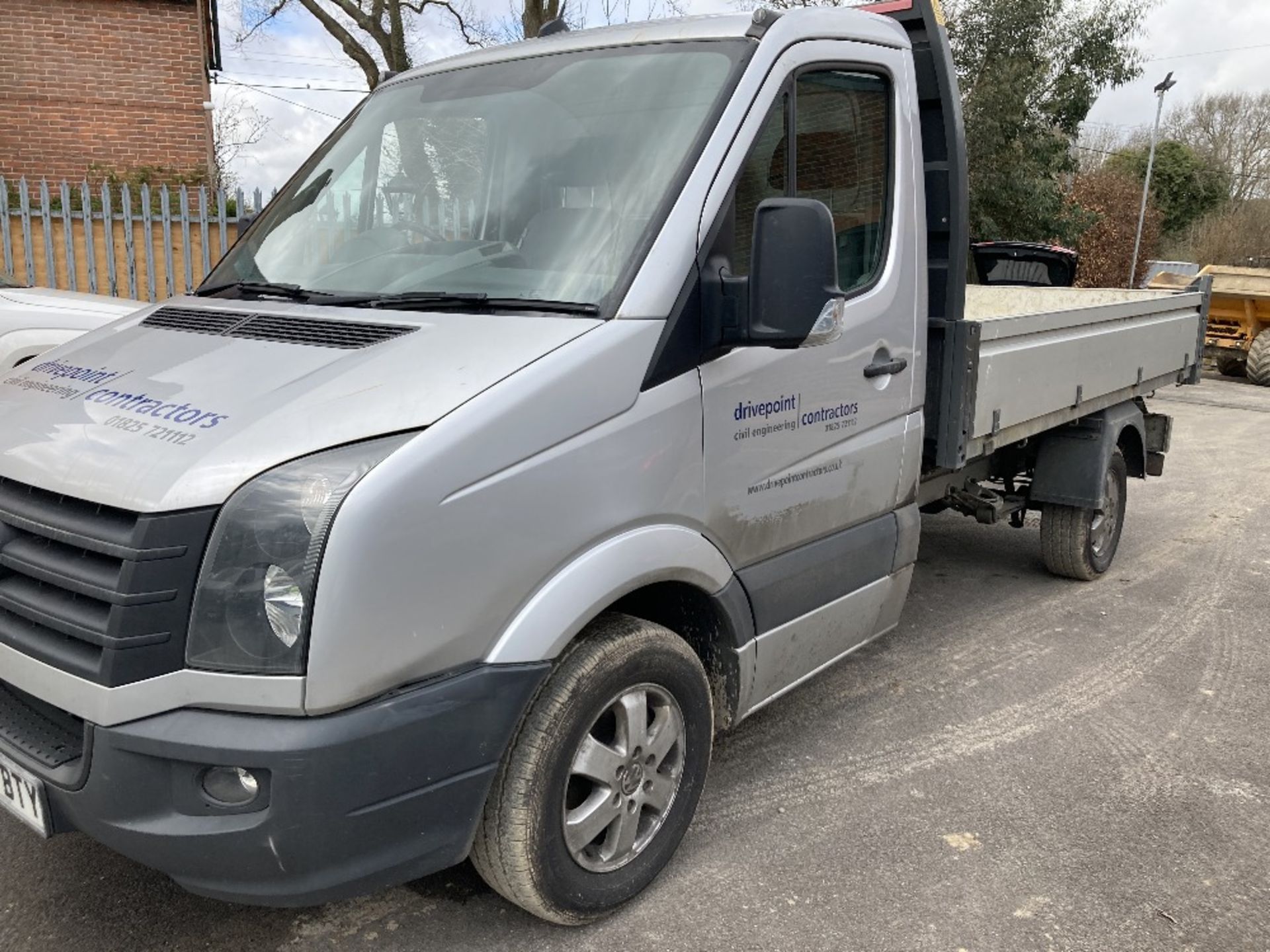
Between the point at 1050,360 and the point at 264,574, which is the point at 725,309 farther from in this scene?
the point at 1050,360

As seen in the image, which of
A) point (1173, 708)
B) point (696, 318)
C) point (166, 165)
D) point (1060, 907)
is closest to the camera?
point (696, 318)

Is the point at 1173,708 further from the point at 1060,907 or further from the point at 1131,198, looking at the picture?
the point at 1131,198

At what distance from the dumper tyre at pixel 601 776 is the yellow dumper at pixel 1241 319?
15784mm

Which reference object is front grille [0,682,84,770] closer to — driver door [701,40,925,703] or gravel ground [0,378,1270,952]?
gravel ground [0,378,1270,952]

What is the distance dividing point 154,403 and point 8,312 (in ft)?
15.4

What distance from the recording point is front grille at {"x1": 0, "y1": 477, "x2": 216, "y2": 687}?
2100 millimetres

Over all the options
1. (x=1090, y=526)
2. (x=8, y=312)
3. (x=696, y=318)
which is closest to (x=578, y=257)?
(x=696, y=318)

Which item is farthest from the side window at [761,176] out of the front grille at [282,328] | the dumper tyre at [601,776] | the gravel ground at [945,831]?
the gravel ground at [945,831]

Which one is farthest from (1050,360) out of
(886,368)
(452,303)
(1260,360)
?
(1260,360)

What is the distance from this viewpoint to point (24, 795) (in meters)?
2.30

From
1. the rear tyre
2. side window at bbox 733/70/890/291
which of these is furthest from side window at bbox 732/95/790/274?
the rear tyre

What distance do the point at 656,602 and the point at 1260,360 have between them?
1695 centimetres

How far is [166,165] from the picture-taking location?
44.0 feet

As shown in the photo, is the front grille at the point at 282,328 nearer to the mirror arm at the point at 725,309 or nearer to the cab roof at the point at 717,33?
the mirror arm at the point at 725,309
